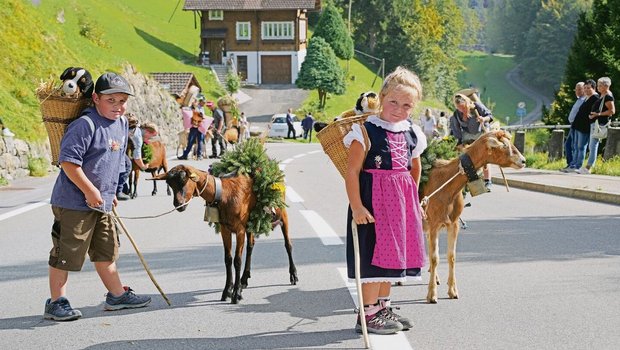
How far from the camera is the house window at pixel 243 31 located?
96.0 m

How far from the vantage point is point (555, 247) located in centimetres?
1088

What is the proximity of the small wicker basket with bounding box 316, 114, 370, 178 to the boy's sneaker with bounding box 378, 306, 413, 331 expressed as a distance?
3.31 ft

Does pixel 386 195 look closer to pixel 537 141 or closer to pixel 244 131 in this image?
pixel 244 131

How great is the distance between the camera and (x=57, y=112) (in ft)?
23.6

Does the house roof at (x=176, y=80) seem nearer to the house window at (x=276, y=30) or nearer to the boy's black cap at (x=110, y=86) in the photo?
the house window at (x=276, y=30)

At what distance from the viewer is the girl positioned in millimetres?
6445

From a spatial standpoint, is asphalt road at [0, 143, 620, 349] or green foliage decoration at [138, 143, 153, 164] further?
green foliage decoration at [138, 143, 153, 164]

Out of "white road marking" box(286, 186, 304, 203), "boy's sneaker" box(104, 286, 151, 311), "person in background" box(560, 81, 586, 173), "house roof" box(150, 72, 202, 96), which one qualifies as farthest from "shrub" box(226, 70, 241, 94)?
"boy's sneaker" box(104, 286, 151, 311)

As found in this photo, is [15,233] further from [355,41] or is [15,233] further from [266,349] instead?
[355,41]

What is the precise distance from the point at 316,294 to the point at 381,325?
1.65m

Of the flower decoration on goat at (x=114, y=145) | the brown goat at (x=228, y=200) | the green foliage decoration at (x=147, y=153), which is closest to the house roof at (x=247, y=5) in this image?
the green foliage decoration at (x=147, y=153)

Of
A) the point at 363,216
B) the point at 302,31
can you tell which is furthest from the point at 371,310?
the point at 302,31

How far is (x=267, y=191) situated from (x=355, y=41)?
117m

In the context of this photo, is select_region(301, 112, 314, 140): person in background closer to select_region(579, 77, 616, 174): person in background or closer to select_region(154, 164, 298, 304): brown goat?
select_region(579, 77, 616, 174): person in background
